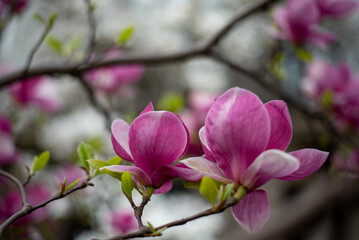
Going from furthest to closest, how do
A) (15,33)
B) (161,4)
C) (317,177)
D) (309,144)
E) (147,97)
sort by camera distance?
(161,4), (147,97), (309,144), (317,177), (15,33)

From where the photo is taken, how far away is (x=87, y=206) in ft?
5.42

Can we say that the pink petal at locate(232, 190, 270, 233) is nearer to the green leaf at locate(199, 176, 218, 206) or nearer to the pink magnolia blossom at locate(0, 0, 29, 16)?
the green leaf at locate(199, 176, 218, 206)

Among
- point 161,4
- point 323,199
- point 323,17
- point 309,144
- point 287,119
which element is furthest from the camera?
point 161,4

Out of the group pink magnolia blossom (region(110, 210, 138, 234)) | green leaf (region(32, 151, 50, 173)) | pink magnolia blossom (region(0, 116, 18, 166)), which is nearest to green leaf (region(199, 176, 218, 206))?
green leaf (region(32, 151, 50, 173))

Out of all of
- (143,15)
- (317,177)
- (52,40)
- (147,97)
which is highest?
(52,40)

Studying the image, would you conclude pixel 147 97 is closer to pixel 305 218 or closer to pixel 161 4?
pixel 161 4

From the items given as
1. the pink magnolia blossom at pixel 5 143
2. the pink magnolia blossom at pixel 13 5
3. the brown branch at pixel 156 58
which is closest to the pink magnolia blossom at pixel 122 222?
the pink magnolia blossom at pixel 5 143

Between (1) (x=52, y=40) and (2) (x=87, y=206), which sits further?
(2) (x=87, y=206)

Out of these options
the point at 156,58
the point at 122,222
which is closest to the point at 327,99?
the point at 156,58

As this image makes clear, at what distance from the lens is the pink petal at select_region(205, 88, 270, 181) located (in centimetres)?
30

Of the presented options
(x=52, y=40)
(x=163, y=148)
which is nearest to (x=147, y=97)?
(x=52, y=40)

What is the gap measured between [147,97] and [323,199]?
110 inches

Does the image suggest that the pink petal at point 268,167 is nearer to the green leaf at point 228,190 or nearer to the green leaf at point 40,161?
the green leaf at point 228,190

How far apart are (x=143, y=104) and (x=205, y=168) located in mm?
3675
